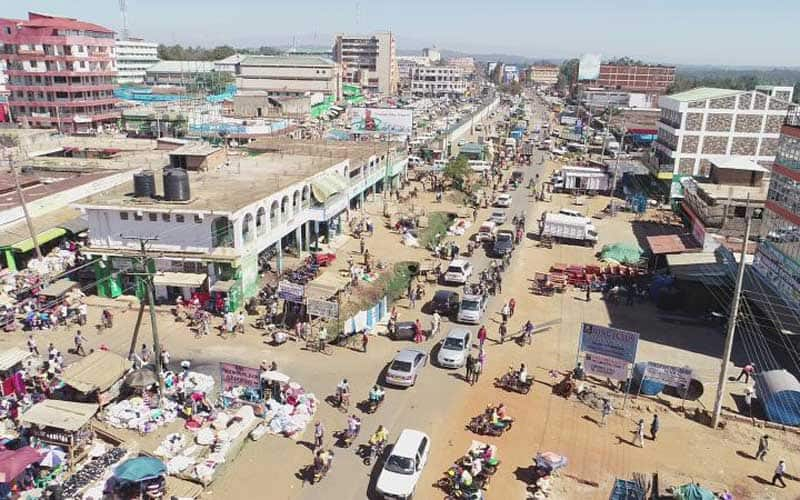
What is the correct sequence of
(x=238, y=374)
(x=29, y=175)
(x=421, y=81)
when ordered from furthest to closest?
1. (x=421, y=81)
2. (x=29, y=175)
3. (x=238, y=374)

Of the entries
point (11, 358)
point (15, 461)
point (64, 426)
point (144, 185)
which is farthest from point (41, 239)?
point (15, 461)

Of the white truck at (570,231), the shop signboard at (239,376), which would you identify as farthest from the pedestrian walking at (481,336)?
the white truck at (570,231)

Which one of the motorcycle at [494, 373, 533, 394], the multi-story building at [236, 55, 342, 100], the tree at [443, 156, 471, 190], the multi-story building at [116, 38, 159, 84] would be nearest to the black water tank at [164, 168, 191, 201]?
the motorcycle at [494, 373, 533, 394]

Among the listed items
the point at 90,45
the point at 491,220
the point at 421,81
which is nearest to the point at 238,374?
the point at 491,220

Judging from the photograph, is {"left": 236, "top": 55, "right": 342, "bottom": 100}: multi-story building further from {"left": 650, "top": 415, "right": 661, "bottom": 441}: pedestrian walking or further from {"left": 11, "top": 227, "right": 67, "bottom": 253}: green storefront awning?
{"left": 650, "top": 415, "right": 661, "bottom": 441}: pedestrian walking

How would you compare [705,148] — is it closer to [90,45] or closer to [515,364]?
[515,364]

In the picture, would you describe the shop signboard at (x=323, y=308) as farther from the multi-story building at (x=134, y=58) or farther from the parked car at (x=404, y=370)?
the multi-story building at (x=134, y=58)
